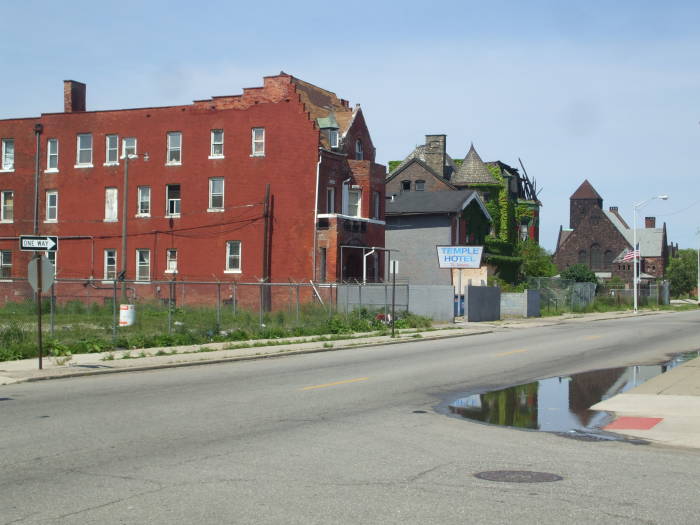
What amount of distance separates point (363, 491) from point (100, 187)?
47.9m

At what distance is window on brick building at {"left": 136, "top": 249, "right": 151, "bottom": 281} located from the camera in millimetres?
52031

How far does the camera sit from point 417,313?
4422cm

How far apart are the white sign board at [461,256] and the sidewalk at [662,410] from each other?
26.8m

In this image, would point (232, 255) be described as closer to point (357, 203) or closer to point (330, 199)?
point (330, 199)

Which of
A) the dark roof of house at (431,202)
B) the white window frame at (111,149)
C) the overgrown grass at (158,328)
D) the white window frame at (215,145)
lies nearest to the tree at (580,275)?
the dark roof of house at (431,202)

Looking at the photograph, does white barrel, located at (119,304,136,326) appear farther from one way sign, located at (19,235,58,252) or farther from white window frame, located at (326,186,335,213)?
white window frame, located at (326,186,335,213)

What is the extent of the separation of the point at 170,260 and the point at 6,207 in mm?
12559

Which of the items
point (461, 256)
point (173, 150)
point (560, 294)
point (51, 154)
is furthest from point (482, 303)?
point (51, 154)

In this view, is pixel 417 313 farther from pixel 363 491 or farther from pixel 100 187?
pixel 363 491

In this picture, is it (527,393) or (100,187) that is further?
(100,187)

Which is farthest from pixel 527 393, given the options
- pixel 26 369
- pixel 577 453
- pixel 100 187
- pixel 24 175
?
pixel 24 175

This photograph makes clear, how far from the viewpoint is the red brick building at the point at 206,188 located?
1890 inches

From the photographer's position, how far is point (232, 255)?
5003 centimetres

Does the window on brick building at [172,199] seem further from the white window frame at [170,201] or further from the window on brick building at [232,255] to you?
the window on brick building at [232,255]
